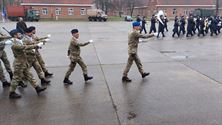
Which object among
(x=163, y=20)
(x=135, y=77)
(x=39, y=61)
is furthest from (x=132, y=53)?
(x=163, y=20)

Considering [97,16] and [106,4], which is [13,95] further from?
[106,4]

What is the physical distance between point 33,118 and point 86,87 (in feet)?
7.59

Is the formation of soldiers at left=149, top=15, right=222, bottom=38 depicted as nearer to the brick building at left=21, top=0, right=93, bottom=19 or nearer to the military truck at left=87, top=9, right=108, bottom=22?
the military truck at left=87, top=9, right=108, bottom=22

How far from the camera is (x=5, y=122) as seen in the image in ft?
18.1

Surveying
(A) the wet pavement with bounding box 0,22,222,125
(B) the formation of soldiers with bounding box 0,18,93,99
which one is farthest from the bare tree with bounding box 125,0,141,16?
(B) the formation of soldiers with bounding box 0,18,93,99

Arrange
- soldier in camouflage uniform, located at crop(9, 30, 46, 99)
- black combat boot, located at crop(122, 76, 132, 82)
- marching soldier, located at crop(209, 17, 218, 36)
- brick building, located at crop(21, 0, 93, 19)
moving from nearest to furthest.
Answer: soldier in camouflage uniform, located at crop(9, 30, 46, 99) < black combat boot, located at crop(122, 76, 132, 82) < marching soldier, located at crop(209, 17, 218, 36) < brick building, located at crop(21, 0, 93, 19)

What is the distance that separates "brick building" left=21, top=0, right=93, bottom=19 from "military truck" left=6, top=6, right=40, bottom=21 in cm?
695

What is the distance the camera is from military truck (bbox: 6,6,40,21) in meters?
52.7

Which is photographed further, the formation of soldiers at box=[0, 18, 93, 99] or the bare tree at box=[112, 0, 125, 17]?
the bare tree at box=[112, 0, 125, 17]

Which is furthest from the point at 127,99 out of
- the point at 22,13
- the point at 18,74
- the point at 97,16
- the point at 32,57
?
the point at 22,13

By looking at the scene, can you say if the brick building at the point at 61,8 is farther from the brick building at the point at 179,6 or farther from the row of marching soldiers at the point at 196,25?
the row of marching soldiers at the point at 196,25

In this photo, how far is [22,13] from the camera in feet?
177

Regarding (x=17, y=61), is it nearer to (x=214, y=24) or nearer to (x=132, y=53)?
(x=132, y=53)

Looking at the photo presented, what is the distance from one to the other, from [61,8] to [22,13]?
35.8 feet
